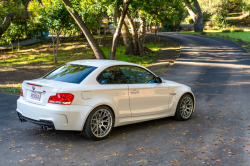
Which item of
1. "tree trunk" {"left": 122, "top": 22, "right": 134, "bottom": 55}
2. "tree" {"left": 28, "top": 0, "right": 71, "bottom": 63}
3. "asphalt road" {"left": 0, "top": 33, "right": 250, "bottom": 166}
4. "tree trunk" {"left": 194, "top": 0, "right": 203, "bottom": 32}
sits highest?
"tree trunk" {"left": 194, "top": 0, "right": 203, "bottom": 32}

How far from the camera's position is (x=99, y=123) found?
5453 mm

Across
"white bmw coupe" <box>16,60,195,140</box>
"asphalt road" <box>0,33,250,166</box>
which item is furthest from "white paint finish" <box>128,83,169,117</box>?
"asphalt road" <box>0,33,250,166</box>

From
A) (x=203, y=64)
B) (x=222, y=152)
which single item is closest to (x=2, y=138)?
(x=222, y=152)

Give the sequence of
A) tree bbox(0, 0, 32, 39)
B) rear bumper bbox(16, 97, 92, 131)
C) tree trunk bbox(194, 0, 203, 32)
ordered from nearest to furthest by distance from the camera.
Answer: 1. rear bumper bbox(16, 97, 92, 131)
2. tree bbox(0, 0, 32, 39)
3. tree trunk bbox(194, 0, 203, 32)

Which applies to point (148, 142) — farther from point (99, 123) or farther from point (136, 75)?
point (136, 75)

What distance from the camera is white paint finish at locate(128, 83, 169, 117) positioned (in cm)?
599

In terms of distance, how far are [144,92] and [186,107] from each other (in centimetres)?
166

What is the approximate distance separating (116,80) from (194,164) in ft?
7.81

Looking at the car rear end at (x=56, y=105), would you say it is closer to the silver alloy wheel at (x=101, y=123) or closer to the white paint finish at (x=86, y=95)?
the white paint finish at (x=86, y=95)

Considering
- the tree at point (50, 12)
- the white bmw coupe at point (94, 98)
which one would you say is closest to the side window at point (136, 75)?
the white bmw coupe at point (94, 98)

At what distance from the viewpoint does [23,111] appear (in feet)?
18.1

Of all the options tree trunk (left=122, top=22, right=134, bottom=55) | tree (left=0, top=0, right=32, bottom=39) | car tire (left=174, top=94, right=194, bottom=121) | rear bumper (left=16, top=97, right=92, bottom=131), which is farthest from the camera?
tree (left=0, top=0, right=32, bottom=39)

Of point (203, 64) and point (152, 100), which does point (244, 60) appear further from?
point (152, 100)

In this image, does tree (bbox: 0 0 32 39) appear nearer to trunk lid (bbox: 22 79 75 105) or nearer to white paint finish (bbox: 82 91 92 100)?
trunk lid (bbox: 22 79 75 105)
